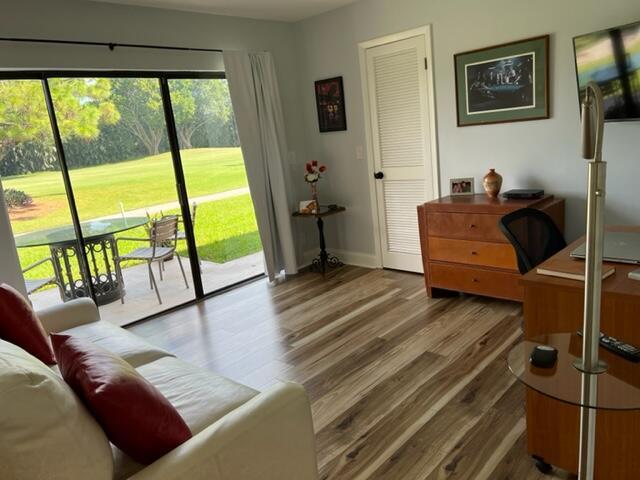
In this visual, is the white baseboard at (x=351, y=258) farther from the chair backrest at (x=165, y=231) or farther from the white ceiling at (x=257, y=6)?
the white ceiling at (x=257, y=6)

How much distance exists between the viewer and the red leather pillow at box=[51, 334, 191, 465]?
1.30 metres

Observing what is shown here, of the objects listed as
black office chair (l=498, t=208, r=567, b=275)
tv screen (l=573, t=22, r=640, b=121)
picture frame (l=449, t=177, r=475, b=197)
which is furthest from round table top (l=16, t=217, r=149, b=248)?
tv screen (l=573, t=22, r=640, b=121)

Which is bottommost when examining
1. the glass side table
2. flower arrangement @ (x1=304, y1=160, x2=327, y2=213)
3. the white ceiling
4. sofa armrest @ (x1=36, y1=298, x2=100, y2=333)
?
sofa armrest @ (x1=36, y1=298, x2=100, y2=333)

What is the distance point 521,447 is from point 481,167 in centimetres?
241

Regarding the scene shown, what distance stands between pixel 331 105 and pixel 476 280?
228 centimetres

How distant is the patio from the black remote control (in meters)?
3.54

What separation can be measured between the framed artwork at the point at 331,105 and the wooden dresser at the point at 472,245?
146 centimetres

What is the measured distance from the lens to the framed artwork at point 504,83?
11.2ft

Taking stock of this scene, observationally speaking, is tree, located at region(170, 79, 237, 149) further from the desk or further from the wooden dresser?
→ the desk

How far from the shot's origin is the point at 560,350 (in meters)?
1.33

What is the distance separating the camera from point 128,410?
1.30 meters

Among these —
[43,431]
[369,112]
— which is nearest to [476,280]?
[369,112]

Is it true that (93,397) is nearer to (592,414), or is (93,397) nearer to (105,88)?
(592,414)

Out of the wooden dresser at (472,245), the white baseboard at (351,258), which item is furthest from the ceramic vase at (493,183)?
the white baseboard at (351,258)
